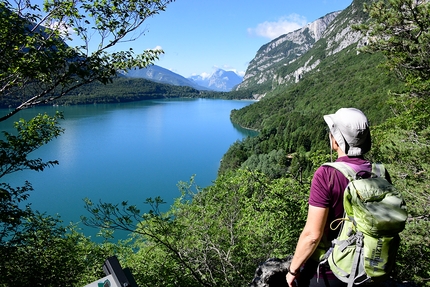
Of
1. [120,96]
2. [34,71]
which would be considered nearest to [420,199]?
[34,71]

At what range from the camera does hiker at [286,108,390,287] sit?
Result: 1466 mm

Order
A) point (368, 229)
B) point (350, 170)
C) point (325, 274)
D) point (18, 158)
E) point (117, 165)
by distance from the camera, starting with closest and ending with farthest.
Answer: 1. point (368, 229)
2. point (350, 170)
3. point (325, 274)
4. point (18, 158)
5. point (117, 165)

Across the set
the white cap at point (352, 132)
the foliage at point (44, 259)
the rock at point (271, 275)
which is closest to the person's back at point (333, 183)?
the white cap at point (352, 132)

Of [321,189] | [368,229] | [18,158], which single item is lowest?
[18,158]

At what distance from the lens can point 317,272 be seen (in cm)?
161

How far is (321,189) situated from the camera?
1472 millimetres

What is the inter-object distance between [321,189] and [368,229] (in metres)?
0.27

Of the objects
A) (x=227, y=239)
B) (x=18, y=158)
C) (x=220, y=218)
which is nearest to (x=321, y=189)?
(x=18, y=158)

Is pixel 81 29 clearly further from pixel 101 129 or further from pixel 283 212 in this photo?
pixel 101 129

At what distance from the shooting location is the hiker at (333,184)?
1466mm

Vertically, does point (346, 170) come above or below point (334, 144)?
below

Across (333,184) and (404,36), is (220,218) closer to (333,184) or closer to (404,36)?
(333,184)

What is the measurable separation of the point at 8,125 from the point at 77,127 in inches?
480

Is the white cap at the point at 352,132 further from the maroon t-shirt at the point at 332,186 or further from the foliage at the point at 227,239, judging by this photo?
the foliage at the point at 227,239
